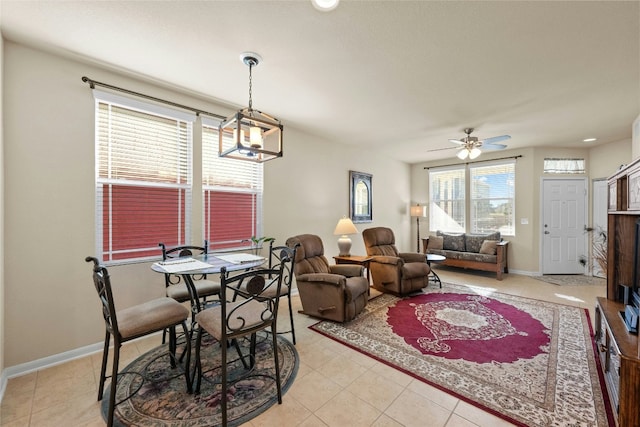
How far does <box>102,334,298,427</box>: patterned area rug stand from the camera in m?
1.71

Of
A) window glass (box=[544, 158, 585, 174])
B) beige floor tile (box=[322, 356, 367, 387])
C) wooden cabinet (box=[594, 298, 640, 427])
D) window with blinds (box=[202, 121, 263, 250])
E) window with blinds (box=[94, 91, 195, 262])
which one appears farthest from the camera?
window glass (box=[544, 158, 585, 174])

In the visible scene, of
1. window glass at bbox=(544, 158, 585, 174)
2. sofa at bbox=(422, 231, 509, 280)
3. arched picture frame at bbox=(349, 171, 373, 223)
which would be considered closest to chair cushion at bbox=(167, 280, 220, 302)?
arched picture frame at bbox=(349, 171, 373, 223)

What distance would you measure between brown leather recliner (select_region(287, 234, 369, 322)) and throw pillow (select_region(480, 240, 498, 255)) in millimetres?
3436

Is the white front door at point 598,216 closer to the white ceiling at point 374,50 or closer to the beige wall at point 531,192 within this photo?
the beige wall at point 531,192

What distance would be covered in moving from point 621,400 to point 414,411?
112cm

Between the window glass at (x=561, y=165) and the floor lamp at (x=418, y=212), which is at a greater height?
the window glass at (x=561, y=165)

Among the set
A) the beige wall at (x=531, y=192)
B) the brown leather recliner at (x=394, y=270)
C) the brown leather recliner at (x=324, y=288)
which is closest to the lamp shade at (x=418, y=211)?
the beige wall at (x=531, y=192)

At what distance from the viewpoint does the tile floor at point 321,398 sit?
1693 mm

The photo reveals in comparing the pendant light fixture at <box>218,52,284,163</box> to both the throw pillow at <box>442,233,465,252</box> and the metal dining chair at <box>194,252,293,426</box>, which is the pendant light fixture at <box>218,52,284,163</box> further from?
the throw pillow at <box>442,233,465,252</box>

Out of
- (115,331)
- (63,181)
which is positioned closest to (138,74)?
(63,181)

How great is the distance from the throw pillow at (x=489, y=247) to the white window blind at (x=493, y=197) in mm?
696

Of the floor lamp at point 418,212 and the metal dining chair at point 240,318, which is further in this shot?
the floor lamp at point 418,212

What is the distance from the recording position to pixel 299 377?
84.0 inches

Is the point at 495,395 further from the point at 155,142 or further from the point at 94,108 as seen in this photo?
the point at 94,108
